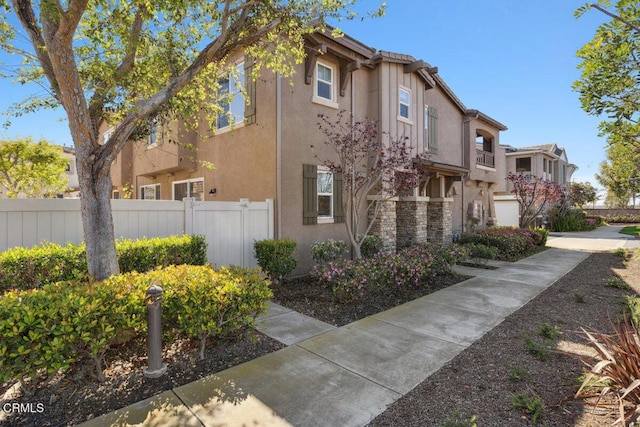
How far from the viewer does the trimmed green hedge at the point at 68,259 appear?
455 centimetres

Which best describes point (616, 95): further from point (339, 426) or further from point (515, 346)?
point (339, 426)

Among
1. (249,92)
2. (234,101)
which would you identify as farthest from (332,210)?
(234,101)

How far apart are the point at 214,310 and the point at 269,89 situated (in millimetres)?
6845

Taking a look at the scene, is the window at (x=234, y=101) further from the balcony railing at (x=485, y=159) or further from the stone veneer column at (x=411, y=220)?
the balcony railing at (x=485, y=159)

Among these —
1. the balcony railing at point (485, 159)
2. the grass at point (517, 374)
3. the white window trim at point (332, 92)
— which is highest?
the white window trim at point (332, 92)

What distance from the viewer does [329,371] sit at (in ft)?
13.0

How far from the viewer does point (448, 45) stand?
11.5m

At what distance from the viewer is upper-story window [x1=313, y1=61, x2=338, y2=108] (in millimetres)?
9634

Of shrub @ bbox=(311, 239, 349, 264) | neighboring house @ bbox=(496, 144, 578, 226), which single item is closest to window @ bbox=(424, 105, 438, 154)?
shrub @ bbox=(311, 239, 349, 264)

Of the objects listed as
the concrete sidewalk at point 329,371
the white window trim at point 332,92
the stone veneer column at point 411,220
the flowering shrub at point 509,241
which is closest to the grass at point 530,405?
the concrete sidewalk at point 329,371

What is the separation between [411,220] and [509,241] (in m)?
3.92


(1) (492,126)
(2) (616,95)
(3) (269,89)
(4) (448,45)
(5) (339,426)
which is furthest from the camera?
(1) (492,126)

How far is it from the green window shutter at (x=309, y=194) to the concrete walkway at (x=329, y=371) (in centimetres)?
338

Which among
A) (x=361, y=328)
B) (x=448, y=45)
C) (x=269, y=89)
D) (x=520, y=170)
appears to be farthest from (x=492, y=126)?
(x=361, y=328)
